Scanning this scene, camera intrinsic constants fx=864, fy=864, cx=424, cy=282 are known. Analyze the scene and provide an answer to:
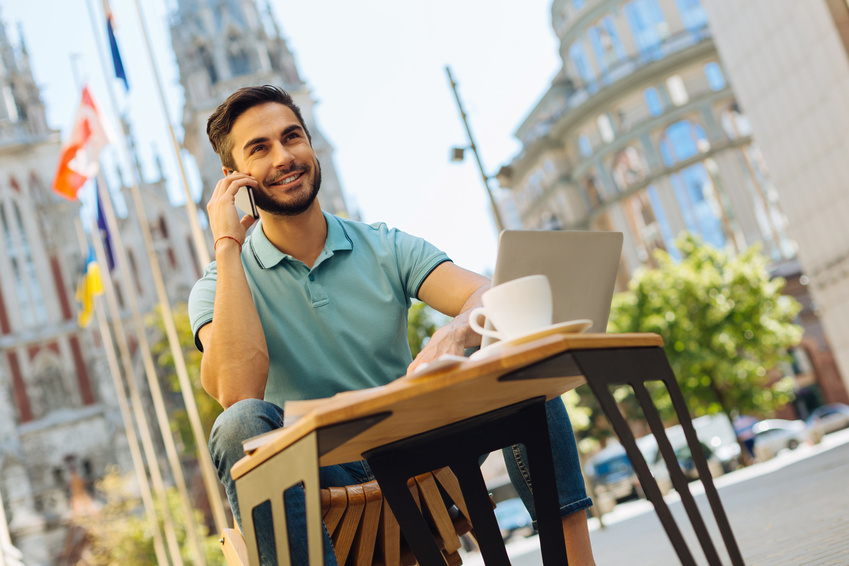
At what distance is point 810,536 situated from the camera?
3.81 m

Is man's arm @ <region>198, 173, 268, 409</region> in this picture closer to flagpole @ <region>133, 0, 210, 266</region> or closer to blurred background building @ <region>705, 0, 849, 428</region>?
flagpole @ <region>133, 0, 210, 266</region>

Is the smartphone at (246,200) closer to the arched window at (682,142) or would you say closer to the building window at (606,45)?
the arched window at (682,142)

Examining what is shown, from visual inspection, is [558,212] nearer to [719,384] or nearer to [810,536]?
[719,384]

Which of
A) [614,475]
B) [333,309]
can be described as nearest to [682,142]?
[614,475]

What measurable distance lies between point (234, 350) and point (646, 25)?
155ft

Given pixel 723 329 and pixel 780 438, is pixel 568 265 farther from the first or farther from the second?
pixel 780 438

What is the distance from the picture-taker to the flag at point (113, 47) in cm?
1415

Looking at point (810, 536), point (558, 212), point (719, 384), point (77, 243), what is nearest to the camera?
point (810, 536)

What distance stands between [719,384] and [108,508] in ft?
72.4

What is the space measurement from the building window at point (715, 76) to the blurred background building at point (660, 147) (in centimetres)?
5

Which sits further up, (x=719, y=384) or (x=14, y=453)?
(x=14, y=453)

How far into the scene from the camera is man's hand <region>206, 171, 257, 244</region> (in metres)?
2.52

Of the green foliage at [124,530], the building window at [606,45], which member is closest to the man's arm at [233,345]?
the green foliage at [124,530]

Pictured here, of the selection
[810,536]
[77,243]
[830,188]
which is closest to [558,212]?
[77,243]
